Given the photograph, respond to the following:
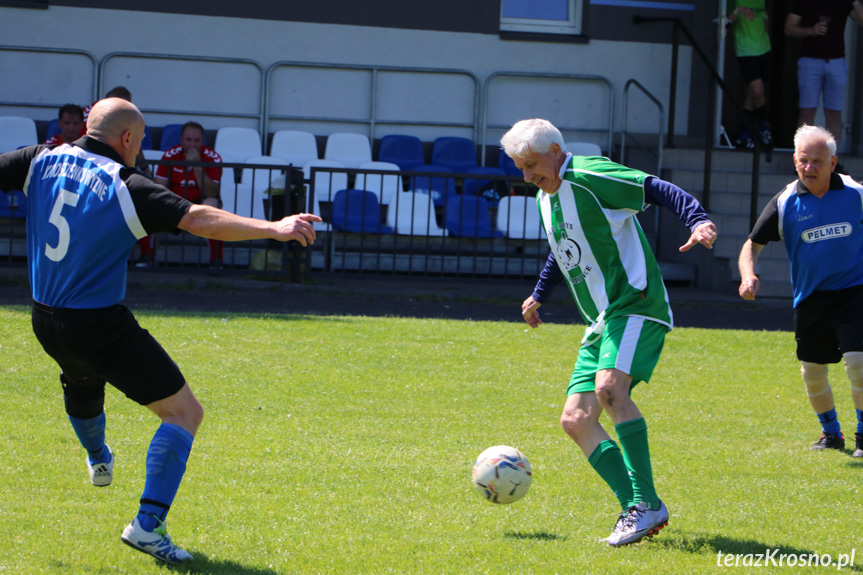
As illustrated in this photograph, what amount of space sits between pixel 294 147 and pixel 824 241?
9.75 m

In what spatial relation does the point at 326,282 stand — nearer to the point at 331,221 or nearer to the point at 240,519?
the point at 331,221

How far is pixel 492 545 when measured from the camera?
15.0 ft

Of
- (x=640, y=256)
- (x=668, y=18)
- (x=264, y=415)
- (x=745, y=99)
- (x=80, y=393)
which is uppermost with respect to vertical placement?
(x=668, y=18)

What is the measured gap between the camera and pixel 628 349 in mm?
4766

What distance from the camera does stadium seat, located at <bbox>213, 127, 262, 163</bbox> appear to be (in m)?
14.5

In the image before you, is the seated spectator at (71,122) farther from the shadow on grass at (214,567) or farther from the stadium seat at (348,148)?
the shadow on grass at (214,567)

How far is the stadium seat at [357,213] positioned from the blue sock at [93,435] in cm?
798

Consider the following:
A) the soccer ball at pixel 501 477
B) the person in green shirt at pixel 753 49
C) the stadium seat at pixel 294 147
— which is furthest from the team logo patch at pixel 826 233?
the stadium seat at pixel 294 147

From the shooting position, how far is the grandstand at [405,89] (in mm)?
13742

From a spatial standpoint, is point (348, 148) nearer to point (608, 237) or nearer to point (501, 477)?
point (608, 237)

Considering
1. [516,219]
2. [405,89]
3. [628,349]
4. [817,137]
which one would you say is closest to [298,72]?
[405,89]

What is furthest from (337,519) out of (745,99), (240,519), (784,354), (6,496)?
(745,99)

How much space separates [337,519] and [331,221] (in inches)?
319

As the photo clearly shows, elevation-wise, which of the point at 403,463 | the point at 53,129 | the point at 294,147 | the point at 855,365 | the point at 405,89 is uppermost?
the point at 405,89
